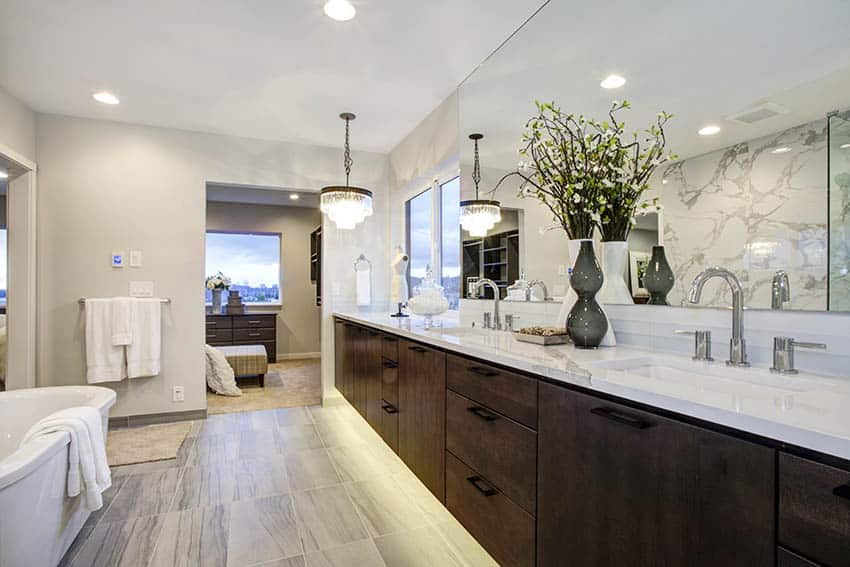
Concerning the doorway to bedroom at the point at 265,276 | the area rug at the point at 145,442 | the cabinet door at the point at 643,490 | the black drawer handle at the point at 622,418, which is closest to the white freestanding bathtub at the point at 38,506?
the area rug at the point at 145,442

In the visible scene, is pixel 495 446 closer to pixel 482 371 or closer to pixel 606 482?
pixel 482 371

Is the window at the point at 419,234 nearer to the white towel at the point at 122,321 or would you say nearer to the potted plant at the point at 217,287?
the white towel at the point at 122,321

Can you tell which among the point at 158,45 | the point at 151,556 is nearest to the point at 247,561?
the point at 151,556

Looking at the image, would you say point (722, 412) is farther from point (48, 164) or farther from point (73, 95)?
point (48, 164)

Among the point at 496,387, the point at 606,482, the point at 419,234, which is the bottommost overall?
the point at 606,482

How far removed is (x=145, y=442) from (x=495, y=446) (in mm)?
2904

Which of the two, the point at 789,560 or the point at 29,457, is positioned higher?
the point at 789,560

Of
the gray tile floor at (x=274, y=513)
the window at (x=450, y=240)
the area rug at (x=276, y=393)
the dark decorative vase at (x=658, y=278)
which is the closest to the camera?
the dark decorative vase at (x=658, y=278)

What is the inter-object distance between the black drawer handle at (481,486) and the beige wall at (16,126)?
3621 millimetres

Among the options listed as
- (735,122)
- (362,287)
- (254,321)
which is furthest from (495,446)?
(254,321)

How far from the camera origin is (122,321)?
11.4 feet

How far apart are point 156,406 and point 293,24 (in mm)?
3154

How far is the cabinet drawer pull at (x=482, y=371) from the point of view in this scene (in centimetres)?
148

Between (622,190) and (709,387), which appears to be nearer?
(709,387)
